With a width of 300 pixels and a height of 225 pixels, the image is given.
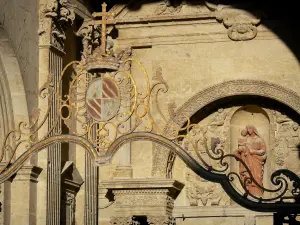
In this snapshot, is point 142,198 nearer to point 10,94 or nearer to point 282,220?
point 10,94

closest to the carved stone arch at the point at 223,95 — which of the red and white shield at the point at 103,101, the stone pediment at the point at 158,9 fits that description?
the stone pediment at the point at 158,9

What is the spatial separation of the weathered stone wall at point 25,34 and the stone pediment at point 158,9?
325 cm

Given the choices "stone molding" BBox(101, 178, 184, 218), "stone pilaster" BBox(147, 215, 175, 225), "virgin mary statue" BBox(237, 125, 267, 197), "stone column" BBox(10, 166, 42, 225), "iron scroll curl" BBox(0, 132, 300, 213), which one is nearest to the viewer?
"iron scroll curl" BBox(0, 132, 300, 213)

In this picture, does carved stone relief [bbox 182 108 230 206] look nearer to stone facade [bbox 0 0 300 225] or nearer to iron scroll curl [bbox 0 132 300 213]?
stone facade [bbox 0 0 300 225]

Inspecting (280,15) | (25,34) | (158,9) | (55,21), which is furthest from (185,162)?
(158,9)

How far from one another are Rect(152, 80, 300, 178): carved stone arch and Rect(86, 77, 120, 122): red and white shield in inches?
221

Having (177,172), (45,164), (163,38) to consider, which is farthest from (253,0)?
(45,164)

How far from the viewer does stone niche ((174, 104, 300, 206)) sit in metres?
23.4

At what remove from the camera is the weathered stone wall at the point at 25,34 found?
65.7 feet

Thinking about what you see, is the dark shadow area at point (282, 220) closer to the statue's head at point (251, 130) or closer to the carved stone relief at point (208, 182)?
the carved stone relief at point (208, 182)

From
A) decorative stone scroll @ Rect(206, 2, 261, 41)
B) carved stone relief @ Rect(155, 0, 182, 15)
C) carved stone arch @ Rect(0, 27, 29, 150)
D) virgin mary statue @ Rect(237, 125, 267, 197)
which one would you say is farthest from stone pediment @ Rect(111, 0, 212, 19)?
carved stone arch @ Rect(0, 27, 29, 150)

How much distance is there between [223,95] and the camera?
2334 centimetres

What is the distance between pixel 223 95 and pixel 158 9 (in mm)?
2018

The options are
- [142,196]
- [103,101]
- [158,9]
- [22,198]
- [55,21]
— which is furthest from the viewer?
[158,9]
